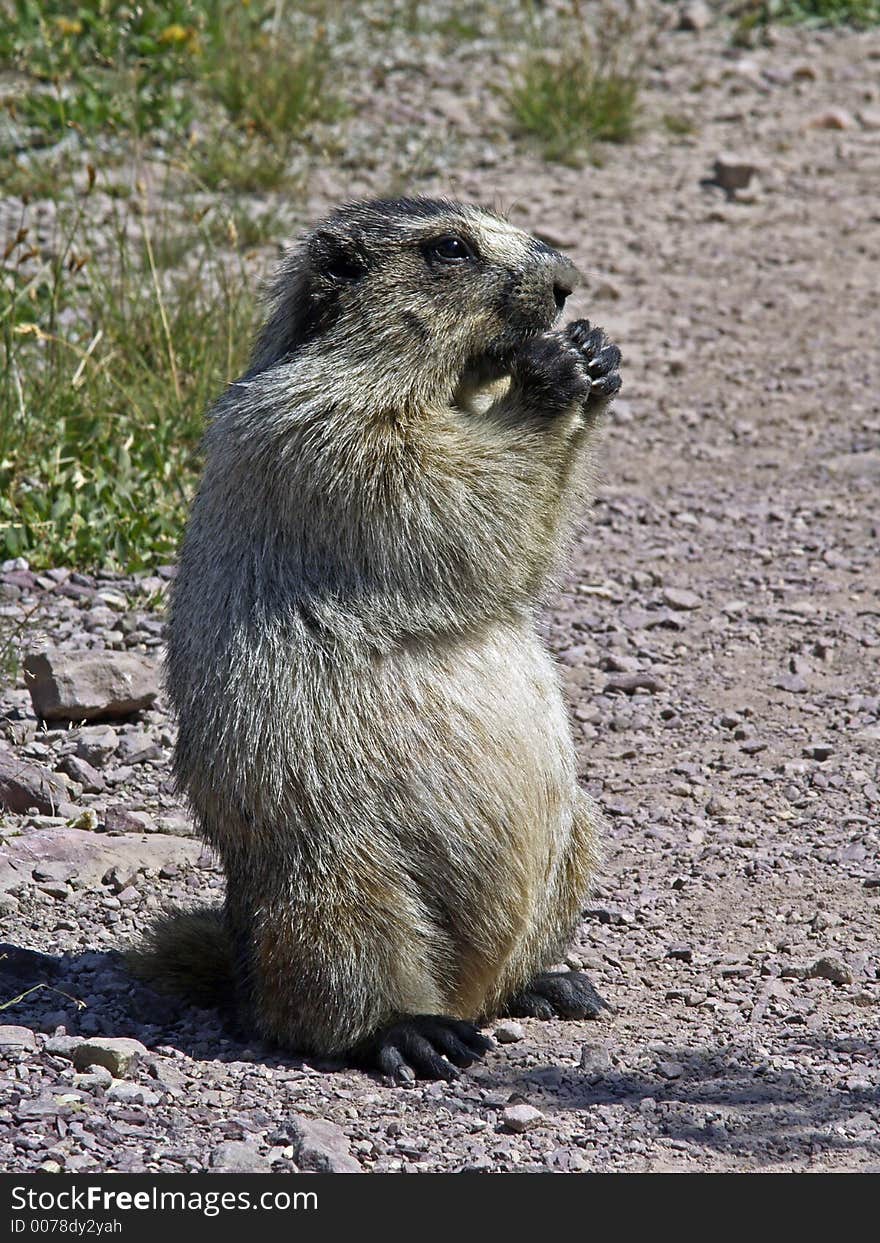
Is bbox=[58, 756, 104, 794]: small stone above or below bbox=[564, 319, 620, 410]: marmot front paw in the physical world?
below

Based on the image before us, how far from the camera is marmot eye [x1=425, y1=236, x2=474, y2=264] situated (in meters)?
5.34

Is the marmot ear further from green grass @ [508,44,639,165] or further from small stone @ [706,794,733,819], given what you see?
green grass @ [508,44,639,165]

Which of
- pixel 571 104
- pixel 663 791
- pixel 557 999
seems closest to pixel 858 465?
pixel 663 791

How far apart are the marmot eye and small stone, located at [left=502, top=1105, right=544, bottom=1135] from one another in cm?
263

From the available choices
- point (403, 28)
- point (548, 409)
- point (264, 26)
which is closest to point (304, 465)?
point (548, 409)

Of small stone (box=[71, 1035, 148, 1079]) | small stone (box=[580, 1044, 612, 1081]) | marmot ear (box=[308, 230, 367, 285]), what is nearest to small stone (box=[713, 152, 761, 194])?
marmot ear (box=[308, 230, 367, 285])

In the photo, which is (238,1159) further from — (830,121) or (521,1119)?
(830,121)

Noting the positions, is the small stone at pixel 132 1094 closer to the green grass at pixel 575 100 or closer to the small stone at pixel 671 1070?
the small stone at pixel 671 1070

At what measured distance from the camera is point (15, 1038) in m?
4.71

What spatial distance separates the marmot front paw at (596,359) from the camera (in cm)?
534

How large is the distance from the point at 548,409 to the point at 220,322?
364cm

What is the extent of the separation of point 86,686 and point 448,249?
2.44 m

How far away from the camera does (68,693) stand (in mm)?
6617

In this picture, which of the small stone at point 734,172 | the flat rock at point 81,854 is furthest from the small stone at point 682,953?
the small stone at point 734,172
